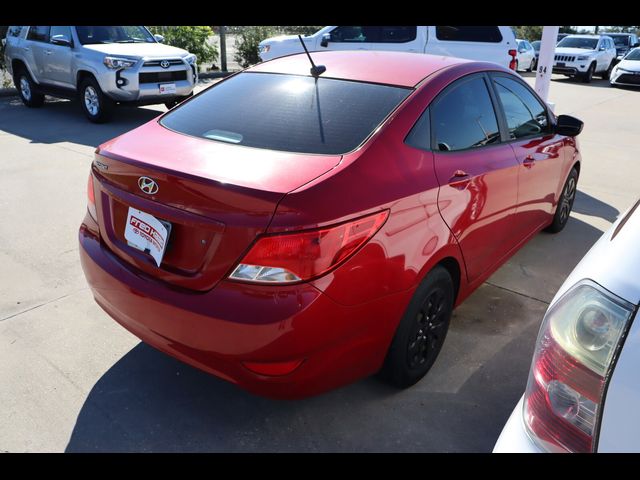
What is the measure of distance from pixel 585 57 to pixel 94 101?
54.6ft

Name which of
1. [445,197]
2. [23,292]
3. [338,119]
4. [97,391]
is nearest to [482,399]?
[445,197]

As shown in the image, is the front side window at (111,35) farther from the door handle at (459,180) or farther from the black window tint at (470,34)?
the door handle at (459,180)

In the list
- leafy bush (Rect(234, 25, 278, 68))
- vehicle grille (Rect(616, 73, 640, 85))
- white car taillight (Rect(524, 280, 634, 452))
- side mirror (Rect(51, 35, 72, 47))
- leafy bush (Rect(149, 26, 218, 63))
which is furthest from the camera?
leafy bush (Rect(234, 25, 278, 68))

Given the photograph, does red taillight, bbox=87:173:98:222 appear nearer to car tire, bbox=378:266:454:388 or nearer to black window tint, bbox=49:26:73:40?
car tire, bbox=378:266:454:388

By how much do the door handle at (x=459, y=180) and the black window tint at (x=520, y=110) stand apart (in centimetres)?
85

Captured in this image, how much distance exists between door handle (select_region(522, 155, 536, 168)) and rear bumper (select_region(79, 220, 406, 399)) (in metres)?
1.66

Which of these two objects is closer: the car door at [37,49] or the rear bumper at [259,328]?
the rear bumper at [259,328]

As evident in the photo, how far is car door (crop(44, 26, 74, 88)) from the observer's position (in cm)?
936

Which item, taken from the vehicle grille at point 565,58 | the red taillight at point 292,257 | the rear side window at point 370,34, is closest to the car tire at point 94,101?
the rear side window at point 370,34

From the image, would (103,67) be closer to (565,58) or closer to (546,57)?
(546,57)

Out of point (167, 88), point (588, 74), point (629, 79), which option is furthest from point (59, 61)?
point (588, 74)

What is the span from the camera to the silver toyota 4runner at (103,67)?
28.9ft

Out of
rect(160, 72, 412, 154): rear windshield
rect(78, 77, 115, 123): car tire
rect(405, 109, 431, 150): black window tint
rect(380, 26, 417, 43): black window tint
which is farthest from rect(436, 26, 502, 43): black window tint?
rect(405, 109, 431, 150): black window tint
